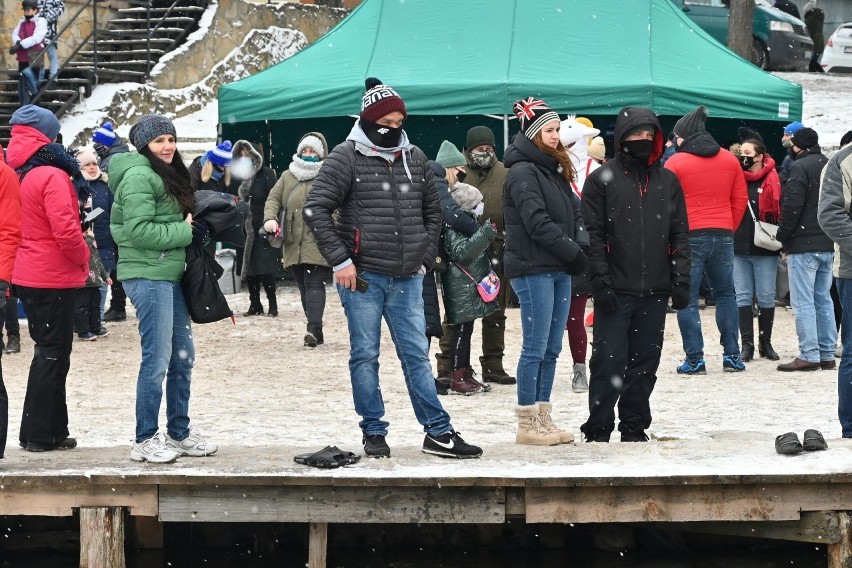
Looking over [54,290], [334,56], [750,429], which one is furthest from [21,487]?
[334,56]

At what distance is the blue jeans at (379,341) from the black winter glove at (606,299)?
104 centimetres

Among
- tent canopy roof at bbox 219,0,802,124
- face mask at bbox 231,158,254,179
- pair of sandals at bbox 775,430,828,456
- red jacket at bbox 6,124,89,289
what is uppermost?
tent canopy roof at bbox 219,0,802,124

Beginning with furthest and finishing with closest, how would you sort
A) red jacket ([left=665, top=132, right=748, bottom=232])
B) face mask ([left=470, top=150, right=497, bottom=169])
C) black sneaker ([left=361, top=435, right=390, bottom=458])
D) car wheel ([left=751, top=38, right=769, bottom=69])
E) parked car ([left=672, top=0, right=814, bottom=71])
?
car wheel ([left=751, top=38, right=769, bottom=69]) → parked car ([left=672, top=0, right=814, bottom=71]) → red jacket ([left=665, top=132, right=748, bottom=232]) → face mask ([left=470, top=150, right=497, bottom=169]) → black sneaker ([left=361, top=435, right=390, bottom=458])

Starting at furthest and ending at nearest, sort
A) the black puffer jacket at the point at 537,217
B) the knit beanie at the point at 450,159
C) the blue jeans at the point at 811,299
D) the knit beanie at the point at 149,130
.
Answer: the blue jeans at the point at 811,299 → the knit beanie at the point at 450,159 → the black puffer jacket at the point at 537,217 → the knit beanie at the point at 149,130

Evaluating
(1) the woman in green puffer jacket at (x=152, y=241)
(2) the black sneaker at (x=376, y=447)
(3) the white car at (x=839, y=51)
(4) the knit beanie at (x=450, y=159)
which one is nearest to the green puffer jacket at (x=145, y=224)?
(1) the woman in green puffer jacket at (x=152, y=241)

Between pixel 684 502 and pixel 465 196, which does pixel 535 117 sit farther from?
pixel 465 196

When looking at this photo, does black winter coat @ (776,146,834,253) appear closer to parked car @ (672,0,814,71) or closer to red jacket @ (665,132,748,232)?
red jacket @ (665,132,748,232)

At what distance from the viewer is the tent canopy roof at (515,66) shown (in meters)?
14.6

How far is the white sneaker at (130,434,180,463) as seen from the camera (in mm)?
6633

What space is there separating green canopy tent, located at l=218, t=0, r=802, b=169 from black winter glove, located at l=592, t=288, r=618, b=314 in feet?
24.2

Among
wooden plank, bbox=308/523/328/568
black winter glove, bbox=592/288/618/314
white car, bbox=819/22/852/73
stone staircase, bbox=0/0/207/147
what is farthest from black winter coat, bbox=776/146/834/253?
white car, bbox=819/22/852/73

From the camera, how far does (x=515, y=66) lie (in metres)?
14.9

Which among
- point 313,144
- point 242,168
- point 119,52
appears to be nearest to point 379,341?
point 313,144

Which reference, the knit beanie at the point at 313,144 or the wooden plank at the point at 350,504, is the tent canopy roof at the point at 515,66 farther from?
the wooden plank at the point at 350,504
